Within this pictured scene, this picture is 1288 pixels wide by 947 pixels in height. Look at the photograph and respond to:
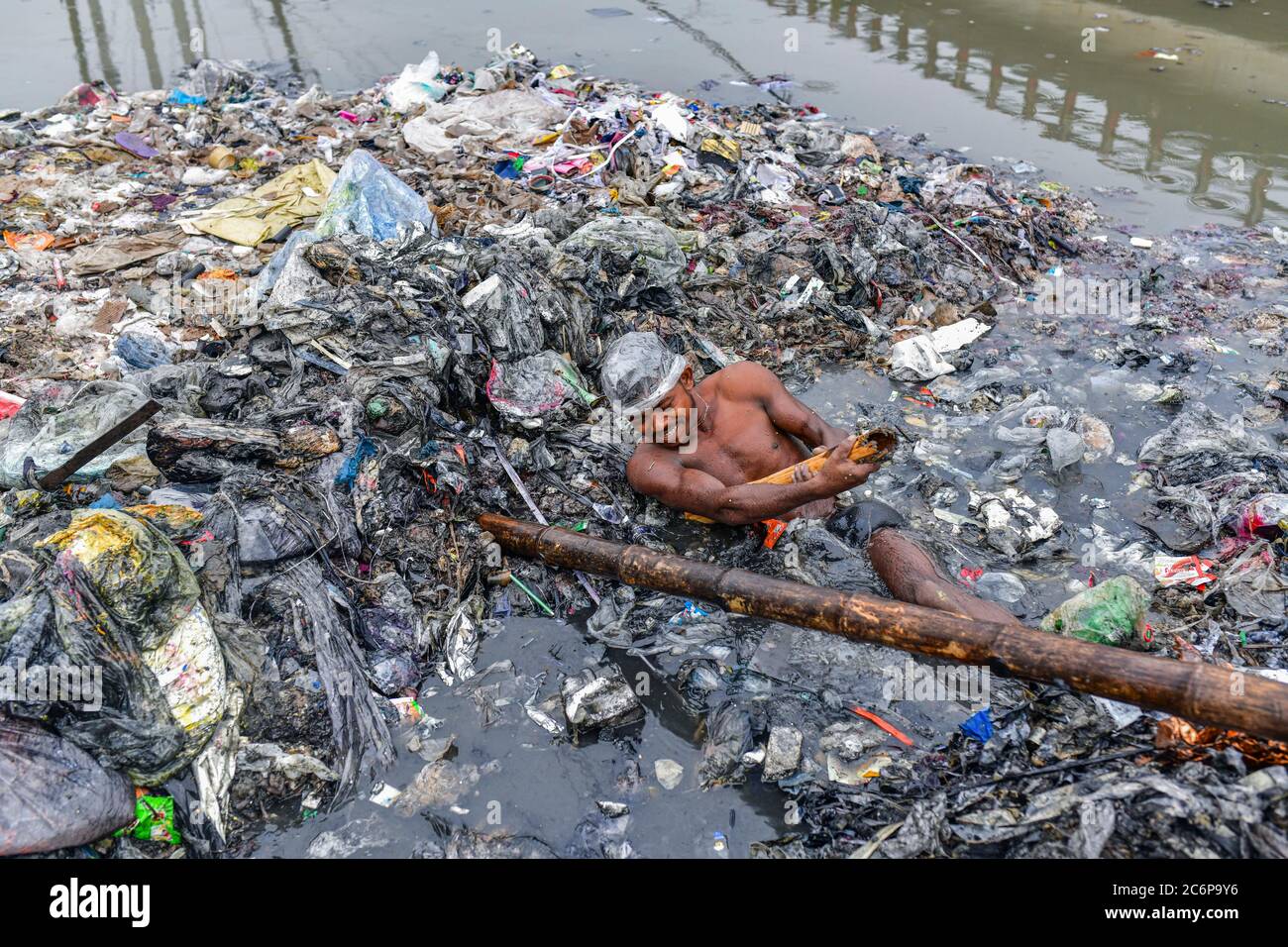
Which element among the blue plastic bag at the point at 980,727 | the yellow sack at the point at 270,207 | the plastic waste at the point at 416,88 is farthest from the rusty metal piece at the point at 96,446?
the plastic waste at the point at 416,88

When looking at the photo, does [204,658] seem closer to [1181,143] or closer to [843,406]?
[843,406]

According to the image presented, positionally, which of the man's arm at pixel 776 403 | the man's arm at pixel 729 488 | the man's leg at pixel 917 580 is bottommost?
the man's leg at pixel 917 580

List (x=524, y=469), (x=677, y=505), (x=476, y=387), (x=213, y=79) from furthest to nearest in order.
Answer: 1. (x=213, y=79)
2. (x=476, y=387)
3. (x=524, y=469)
4. (x=677, y=505)

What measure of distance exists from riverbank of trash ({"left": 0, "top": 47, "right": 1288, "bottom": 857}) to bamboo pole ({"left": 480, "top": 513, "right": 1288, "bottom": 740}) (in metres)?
0.12

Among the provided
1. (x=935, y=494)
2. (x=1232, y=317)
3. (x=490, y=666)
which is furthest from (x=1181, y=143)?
(x=490, y=666)

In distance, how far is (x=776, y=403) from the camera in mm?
4262

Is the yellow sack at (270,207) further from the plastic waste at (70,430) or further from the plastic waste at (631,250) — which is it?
the plastic waste at (70,430)

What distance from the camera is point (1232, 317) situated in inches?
243

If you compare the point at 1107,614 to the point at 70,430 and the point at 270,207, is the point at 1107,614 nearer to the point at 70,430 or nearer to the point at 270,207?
the point at 70,430

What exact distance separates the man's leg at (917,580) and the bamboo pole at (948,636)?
47 centimetres

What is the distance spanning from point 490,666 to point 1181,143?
10288 mm

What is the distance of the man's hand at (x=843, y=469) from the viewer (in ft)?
11.2

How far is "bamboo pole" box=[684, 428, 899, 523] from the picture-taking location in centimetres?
325

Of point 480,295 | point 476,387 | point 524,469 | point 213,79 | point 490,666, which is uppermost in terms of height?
point 213,79
